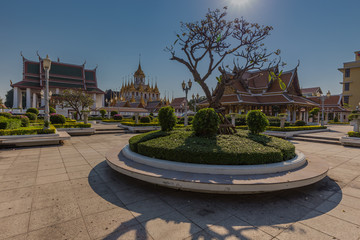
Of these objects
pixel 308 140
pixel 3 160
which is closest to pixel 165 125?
pixel 3 160

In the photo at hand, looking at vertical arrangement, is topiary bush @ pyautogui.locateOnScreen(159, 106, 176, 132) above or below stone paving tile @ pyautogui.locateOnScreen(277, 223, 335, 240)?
above

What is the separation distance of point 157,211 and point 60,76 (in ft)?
186

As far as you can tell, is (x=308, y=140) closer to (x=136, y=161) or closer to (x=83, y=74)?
(x=136, y=161)

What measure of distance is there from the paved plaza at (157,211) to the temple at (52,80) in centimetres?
4769

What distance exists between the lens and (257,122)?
7.15 metres

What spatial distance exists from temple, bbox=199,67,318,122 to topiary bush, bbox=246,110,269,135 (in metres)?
19.7

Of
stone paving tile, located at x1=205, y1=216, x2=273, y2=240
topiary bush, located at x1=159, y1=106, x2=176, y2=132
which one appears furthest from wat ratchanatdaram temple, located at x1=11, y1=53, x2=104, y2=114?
stone paving tile, located at x1=205, y1=216, x2=273, y2=240

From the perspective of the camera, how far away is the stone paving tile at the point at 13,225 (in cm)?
269

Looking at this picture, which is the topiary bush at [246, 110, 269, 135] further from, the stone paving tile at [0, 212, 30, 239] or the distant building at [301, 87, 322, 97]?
the distant building at [301, 87, 322, 97]

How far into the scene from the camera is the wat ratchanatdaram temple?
45844 mm

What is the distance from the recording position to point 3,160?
6.68 m

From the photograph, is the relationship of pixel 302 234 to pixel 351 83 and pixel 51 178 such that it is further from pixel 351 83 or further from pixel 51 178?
pixel 351 83

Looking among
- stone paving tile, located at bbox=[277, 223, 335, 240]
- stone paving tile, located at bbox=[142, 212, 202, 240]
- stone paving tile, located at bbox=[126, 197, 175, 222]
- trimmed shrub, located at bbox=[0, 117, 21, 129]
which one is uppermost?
trimmed shrub, located at bbox=[0, 117, 21, 129]

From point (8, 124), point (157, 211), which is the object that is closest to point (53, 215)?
point (157, 211)
